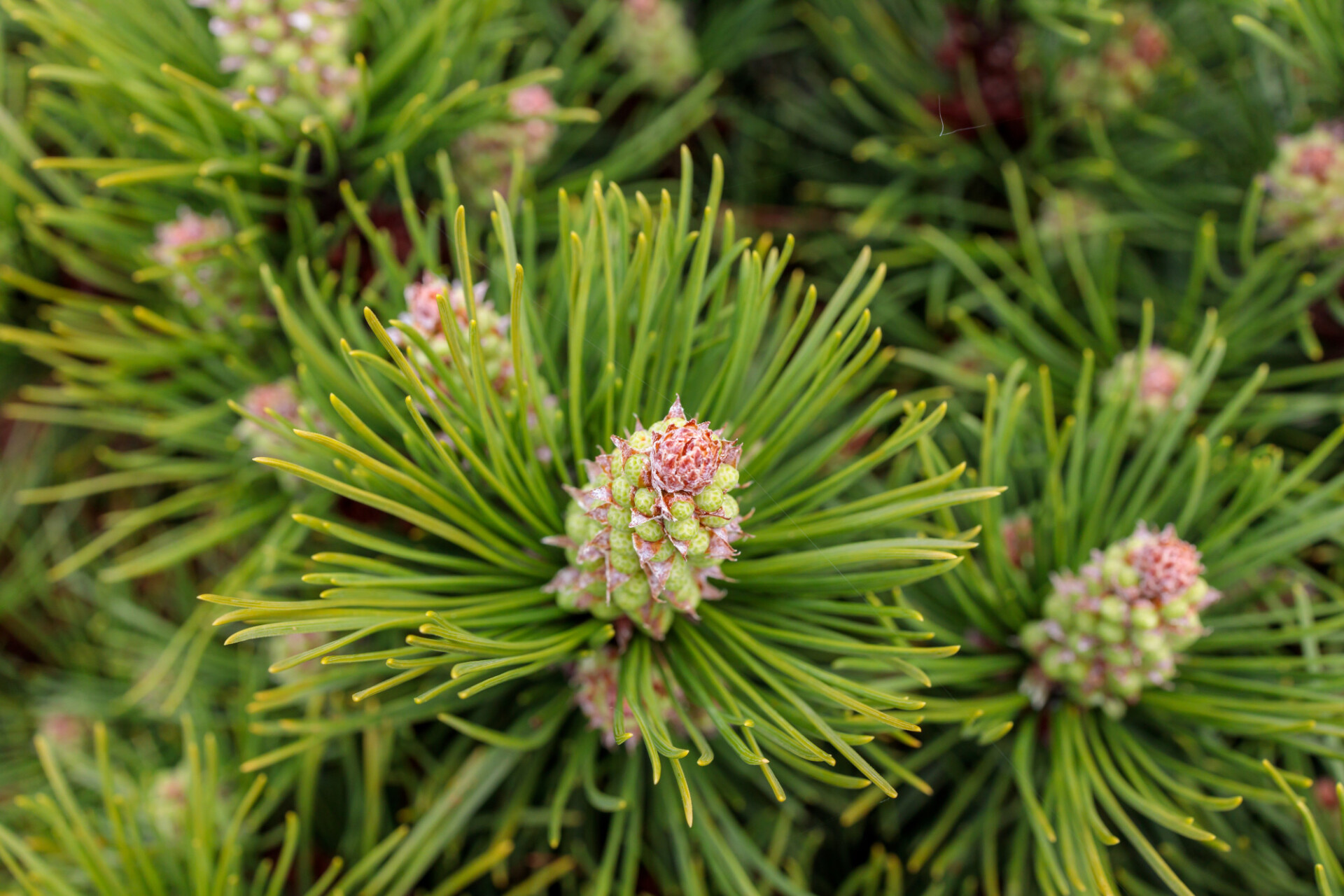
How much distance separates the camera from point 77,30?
26.5 inches

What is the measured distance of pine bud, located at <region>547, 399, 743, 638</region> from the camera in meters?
0.47

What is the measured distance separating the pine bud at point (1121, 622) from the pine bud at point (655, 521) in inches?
12.0

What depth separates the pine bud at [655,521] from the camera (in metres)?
0.47

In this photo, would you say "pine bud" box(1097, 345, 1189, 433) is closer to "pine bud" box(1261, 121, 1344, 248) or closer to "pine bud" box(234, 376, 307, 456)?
"pine bud" box(1261, 121, 1344, 248)

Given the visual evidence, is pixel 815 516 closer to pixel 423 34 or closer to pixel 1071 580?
Result: pixel 1071 580

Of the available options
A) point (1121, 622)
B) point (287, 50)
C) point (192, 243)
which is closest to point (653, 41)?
point (287, 50)

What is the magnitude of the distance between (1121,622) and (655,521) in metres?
0.39

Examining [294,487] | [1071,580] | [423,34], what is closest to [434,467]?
[294,487]

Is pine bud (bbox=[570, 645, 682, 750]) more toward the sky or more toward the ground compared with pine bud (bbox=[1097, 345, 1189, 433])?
more toward the ground

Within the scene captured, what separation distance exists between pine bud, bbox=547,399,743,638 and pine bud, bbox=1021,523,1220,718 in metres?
0.30

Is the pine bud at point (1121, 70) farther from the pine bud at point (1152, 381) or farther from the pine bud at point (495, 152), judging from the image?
the pine bud at point (495, 152)

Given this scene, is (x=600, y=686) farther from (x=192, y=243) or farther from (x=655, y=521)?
(x=192, y=243)

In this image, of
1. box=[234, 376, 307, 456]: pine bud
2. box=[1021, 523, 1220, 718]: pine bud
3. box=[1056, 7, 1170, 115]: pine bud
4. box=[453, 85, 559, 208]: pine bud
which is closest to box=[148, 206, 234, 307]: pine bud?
box=[234, 376, 307, 456]: pine bud

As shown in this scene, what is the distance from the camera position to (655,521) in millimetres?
493
